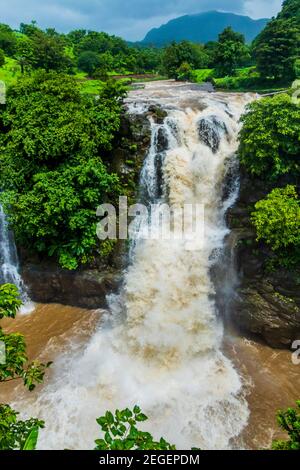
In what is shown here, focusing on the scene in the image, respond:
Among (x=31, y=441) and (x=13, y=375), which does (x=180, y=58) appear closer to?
(x=13, y=375)

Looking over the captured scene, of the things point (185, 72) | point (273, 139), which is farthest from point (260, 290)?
point (185, 72)

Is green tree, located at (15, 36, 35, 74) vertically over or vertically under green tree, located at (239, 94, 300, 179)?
over

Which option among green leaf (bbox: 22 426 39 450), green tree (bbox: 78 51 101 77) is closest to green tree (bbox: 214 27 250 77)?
green tree (bbox: 78 51 101 77)

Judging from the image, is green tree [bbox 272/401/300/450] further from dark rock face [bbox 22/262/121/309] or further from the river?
dark rock face [bbox 22/262/121/309]

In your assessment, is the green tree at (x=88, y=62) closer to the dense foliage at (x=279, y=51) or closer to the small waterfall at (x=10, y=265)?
the dense foliage at (x=279, y=51)

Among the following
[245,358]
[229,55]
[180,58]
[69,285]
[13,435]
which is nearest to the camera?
[13,435]

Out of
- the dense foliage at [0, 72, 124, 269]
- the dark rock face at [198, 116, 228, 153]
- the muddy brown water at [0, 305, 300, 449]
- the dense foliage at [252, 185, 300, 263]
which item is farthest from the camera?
the dark rock face at [198, 116, 228, 153]
